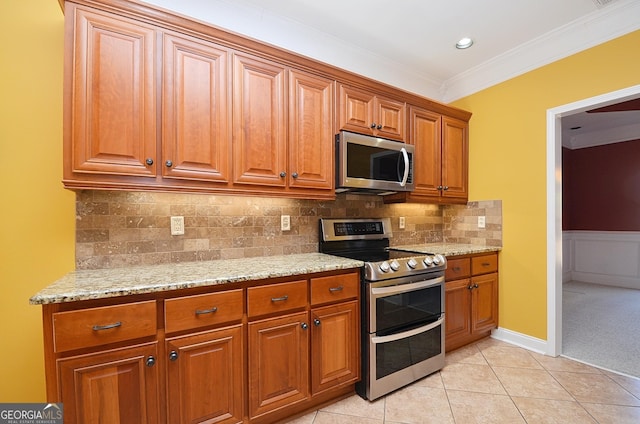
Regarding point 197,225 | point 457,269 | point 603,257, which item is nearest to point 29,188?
point 197,225

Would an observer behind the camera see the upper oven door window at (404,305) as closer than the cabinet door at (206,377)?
No

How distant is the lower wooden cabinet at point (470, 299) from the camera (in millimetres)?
2531

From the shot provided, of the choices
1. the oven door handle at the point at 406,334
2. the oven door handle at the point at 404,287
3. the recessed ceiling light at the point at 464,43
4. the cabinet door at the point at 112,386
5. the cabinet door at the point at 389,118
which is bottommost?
the oven door handle at the point at 406,334

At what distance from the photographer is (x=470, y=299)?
105 inches

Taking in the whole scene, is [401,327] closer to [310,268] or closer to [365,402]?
[365,402]

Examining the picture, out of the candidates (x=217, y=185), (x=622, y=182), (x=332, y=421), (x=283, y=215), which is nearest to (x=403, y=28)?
(x=283, y=215)

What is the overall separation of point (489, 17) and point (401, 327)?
8.01 feet

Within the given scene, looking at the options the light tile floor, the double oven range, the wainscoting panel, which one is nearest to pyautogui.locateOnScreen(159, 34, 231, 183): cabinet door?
the double oven range

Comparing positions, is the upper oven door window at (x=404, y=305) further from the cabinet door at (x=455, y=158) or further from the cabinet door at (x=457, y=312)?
the cabinet door at (x=455, y=158)

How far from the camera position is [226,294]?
1.51 meters

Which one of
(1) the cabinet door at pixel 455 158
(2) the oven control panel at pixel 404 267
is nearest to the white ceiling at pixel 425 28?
(1) the cabinet door at pixel 455 158

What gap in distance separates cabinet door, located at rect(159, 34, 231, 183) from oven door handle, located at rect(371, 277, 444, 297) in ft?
4.00

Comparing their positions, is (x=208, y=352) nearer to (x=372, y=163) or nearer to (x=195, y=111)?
(x=195, y=111)

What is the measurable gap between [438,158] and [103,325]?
286cm
